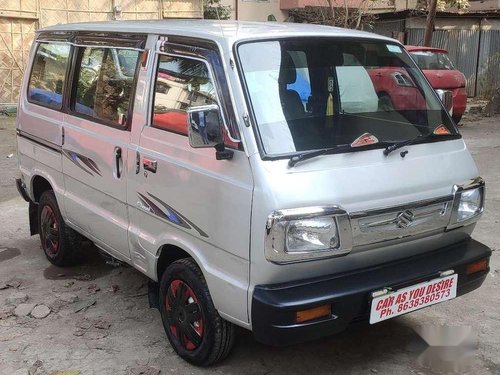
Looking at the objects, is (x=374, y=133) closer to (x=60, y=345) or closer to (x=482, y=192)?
(x=482, y=192)

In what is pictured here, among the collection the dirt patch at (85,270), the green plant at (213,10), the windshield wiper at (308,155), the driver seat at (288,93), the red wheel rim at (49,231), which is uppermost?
the green plant at (213,10)

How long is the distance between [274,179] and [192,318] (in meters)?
1.04

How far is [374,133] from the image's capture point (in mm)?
3209

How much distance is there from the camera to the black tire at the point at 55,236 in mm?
4754

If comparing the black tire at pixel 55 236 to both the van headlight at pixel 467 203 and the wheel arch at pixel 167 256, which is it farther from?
the van headlight at pixel 467 203

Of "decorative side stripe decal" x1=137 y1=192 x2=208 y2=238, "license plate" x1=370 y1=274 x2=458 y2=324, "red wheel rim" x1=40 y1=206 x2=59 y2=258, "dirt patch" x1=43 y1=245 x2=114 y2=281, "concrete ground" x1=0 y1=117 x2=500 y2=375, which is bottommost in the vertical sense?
"dirt patch" x1=43 y1=245 x2=114 y2=281

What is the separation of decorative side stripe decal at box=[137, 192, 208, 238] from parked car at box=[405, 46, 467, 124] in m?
8.75

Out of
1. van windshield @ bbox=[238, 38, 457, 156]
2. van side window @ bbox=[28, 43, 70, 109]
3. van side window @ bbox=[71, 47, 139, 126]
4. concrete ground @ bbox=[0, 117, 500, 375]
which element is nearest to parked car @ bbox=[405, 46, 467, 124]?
concrete ground @ bbox=[0, 117, 500, 375]

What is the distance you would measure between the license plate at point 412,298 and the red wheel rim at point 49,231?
2.92m

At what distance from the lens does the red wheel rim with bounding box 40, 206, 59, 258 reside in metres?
4.88

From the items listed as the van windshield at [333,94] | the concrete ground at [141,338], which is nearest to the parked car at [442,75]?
the concrete ground at [141,338]

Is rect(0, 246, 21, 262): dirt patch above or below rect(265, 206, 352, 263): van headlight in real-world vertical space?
below

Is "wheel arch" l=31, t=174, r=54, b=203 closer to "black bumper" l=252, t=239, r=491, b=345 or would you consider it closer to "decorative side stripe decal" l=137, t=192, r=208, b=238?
"decorative side stripe decal" l=137, t=192, r=208, b=238

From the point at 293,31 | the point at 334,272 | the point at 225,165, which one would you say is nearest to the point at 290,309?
the point at 334,272
